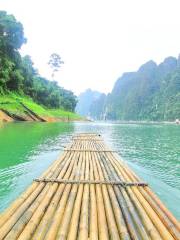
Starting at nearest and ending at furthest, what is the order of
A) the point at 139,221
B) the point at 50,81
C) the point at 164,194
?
the point at 139,221 < the point at 164,194 < the point at 50,81

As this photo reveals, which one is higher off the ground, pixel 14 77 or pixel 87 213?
pixel 14 77

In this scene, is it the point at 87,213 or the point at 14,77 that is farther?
the point at 14,77

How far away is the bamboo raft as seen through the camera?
184 inches

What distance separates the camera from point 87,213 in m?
5.57

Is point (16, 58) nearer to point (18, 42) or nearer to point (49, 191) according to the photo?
point (18, 42)

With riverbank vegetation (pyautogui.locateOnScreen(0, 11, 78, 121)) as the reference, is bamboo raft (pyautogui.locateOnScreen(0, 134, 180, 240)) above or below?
below

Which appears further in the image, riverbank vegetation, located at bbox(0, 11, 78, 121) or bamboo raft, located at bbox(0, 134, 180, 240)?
riverbank vegetation, located at bbox(0, 11, 78, 121)

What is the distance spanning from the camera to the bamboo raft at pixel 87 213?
4.67 metres

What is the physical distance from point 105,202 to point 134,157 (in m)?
12.6

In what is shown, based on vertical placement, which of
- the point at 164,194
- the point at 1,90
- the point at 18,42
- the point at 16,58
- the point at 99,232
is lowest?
the point at 164,194

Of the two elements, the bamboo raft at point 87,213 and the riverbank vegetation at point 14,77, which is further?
the riverbank vegetation at point 14,77

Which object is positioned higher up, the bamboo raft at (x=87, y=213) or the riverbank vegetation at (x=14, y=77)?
the riverbank vegetation at (x=14, y=77)

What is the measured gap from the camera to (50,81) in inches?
4537

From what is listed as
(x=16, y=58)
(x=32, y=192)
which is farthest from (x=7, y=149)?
(x=16, y=58)
